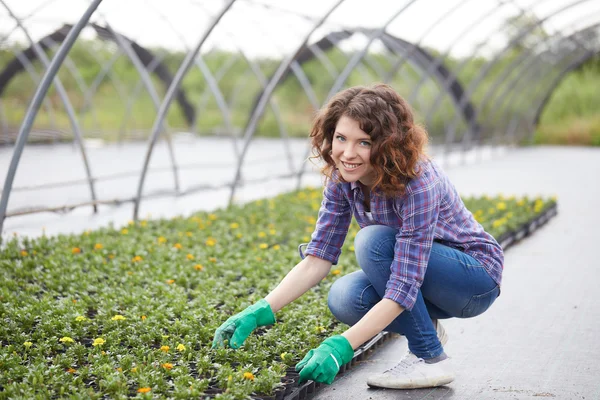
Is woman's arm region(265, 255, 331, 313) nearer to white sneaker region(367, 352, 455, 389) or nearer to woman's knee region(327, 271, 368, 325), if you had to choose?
woman's knee region(327, 271, 368, 325)

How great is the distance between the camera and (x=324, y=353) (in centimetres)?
237

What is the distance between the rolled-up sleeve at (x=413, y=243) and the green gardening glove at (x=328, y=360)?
23 cm

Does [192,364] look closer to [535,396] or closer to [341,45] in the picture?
[535,396]

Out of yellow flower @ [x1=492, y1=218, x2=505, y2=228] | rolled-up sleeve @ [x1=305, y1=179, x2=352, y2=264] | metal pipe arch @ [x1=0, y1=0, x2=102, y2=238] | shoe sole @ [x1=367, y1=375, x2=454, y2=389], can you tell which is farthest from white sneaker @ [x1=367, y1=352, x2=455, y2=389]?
yellow flower @ [x1=492, y1=218, x2=505, y2=228]

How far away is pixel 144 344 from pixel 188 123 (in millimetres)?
17827

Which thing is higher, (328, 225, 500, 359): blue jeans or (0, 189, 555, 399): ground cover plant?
(328, 225, 500, 359): blue jeans

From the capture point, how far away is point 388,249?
2568 millimetres

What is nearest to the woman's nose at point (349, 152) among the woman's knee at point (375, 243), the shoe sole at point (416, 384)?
the woman's knee at point (375, 243)

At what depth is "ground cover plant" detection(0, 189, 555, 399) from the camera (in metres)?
2.46

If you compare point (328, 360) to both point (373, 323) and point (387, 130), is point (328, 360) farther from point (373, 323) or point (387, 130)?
point (387, 130)

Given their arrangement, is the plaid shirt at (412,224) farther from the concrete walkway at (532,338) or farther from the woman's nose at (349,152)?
the concrete walkway at (532,338)

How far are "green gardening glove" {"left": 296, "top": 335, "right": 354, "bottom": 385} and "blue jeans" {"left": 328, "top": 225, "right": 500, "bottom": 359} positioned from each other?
281mm

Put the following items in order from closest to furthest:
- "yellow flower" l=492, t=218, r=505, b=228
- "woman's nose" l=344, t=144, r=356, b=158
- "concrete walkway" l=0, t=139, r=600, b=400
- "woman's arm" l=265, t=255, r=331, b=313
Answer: "woman's nose" l=344, t=144, r=356, b=158
"woman's arm" l=265, t=255, r=331, b=313
"concrete walkway" l=0, t=139, r=600, b=400
"yellow flower" l=492, t=218, r=505, b=228

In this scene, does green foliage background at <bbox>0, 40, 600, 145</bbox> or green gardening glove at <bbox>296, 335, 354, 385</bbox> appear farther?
green foliage background at <bbox>0, 40, 600, 145</bbox>
